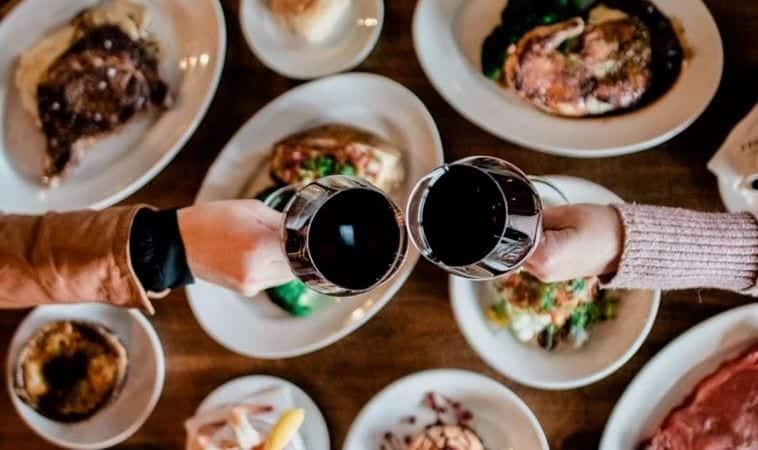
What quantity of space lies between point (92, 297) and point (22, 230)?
15cm

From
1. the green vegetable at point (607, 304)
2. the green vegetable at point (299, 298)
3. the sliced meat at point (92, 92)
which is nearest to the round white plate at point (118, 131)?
the sliced meat at point (92, 92)

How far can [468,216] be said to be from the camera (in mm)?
1254

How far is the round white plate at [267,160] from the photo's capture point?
179cm

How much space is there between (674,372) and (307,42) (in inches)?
36.1

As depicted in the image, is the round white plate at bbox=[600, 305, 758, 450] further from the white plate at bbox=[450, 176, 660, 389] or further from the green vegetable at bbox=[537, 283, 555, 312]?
the green vegetable at bbox=[537, 283, 555, 312]

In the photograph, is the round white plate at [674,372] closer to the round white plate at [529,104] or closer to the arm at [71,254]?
the round white plate at [529,104]

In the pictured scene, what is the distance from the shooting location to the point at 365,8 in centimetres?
184

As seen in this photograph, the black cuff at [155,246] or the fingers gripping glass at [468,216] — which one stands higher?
the fingers gripping glass at [468,216]

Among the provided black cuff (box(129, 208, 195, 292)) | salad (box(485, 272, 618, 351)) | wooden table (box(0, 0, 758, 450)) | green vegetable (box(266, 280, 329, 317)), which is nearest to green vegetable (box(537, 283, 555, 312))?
salad (box(485, 272, 618, 351))

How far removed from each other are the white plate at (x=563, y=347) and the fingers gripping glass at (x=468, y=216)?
1.53 feet

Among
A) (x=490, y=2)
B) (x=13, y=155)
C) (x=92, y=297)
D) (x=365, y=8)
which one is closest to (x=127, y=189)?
(x=13, y=155)

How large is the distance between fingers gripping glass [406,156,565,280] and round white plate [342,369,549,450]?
54 centimetres

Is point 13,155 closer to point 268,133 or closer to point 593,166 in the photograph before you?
point 268,133

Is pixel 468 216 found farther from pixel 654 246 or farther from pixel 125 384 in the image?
pixel 125 384
